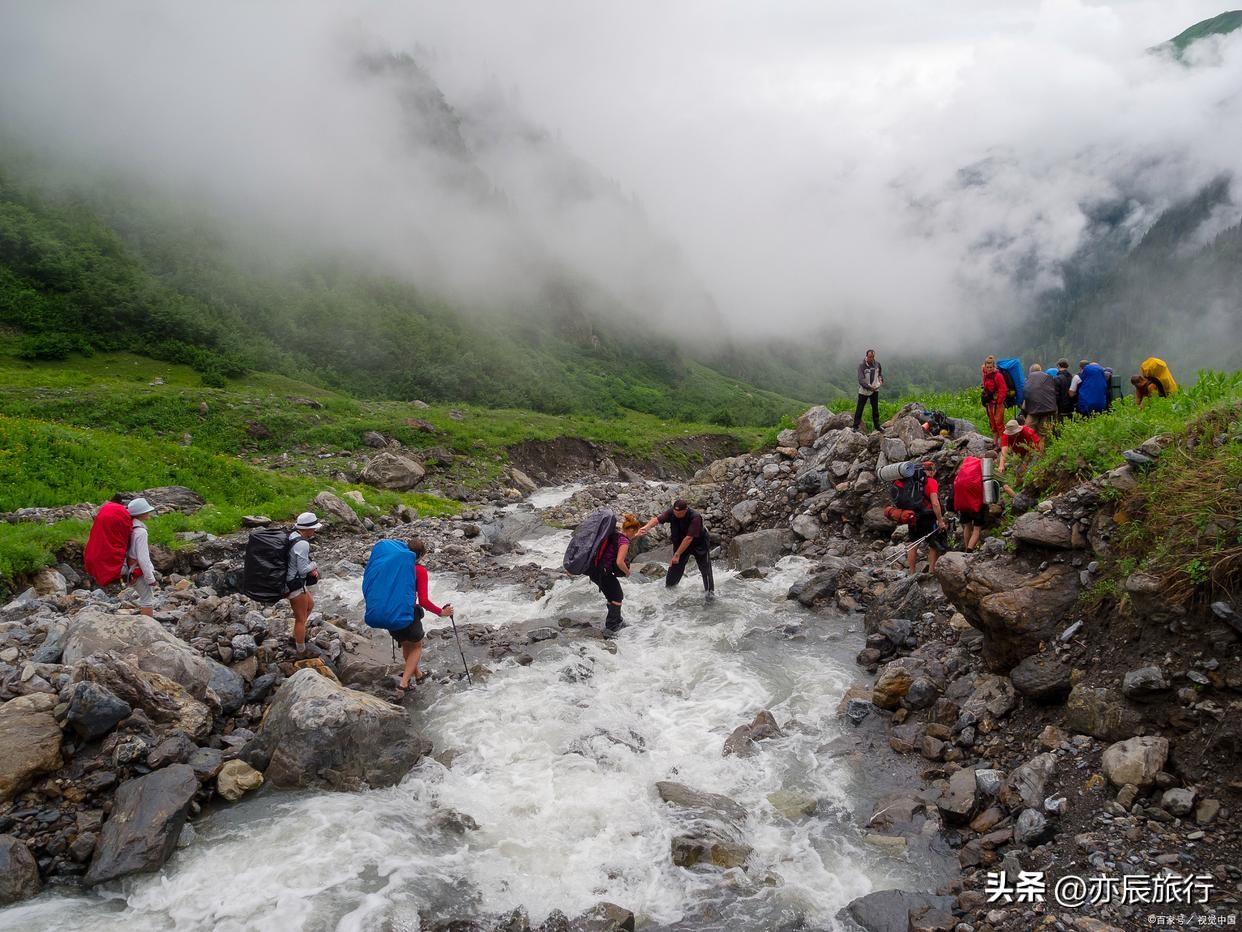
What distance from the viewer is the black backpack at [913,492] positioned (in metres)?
15.4

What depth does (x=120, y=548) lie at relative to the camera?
12.6m

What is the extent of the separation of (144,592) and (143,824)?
6499 millimetres

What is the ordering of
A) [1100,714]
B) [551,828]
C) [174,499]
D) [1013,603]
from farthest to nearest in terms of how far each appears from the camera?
[174,499], [1013,603], [551,828], [1100,714]

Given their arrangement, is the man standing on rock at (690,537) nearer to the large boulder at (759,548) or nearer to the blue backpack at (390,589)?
the large boulder at (759,548)

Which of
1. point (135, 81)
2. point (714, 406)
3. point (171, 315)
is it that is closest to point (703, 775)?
point (171, 315)

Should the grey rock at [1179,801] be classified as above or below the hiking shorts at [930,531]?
below

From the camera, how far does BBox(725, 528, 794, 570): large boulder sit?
1966 cm

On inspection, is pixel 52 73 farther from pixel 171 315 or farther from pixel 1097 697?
pixel 1097 697

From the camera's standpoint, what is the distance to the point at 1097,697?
809cm

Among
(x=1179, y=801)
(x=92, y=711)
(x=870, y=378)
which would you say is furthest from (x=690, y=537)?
(x=92, y=711)

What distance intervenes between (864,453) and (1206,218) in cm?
14887

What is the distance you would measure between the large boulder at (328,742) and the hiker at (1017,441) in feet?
45.7

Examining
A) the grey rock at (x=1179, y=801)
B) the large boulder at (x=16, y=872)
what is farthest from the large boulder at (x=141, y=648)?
the grey rock at (x=1179, y=801)

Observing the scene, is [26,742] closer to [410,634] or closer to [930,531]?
[410,634]
